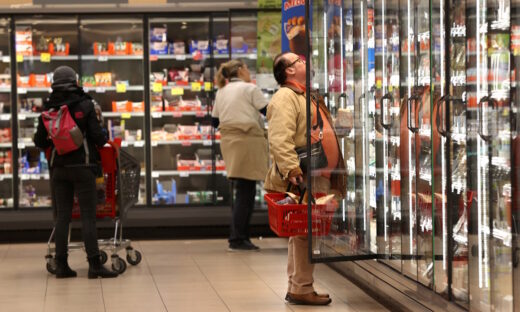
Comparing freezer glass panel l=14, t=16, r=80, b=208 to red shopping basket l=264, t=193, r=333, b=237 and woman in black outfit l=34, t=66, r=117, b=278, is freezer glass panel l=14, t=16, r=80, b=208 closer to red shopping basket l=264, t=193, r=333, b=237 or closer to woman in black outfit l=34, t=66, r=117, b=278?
woman in black outfit l=34, t=66, r=117, b=278

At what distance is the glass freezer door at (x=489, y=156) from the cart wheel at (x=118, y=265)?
11.3ft

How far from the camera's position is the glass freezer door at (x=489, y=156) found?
423cm

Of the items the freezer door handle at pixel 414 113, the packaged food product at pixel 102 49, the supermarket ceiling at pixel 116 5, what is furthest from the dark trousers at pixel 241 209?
the freezer door handle at pixel 414 113

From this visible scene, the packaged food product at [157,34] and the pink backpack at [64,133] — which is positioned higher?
the packaged food product at [157,34]

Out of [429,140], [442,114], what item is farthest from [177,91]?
[442,114]

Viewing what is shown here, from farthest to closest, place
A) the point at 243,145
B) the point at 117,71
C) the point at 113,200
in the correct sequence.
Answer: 1. the point at 117,71
2. the point at 243,145
3. the point at 113,200

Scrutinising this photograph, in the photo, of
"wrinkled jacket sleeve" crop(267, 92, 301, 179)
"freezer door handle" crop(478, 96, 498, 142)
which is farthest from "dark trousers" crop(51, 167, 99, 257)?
"freezer door handle" crop(478, 96, 498, 142)

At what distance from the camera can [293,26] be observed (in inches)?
321

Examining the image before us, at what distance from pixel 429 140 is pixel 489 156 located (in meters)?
0.89

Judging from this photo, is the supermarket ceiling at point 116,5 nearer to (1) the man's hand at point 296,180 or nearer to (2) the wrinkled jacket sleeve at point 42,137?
(2) the wrinkled jacket sleeve at point 42,137

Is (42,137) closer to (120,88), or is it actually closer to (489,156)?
(120,88)

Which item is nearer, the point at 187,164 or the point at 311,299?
the point at 311,299

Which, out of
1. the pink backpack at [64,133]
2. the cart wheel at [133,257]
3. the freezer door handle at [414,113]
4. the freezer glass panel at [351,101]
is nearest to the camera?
the freezer door handle at [414,113]

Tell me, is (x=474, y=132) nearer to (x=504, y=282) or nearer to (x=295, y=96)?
(x=504, y=282)
